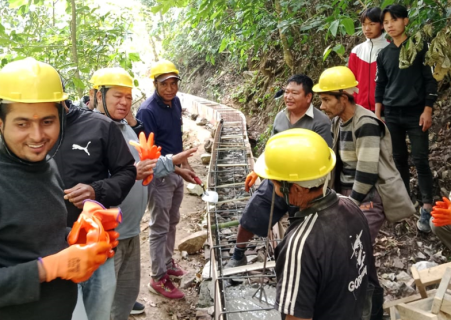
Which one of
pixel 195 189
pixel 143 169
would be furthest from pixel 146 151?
pixel 195 189

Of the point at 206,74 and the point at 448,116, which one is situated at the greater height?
the point at 206,74

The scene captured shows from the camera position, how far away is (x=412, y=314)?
2365mm

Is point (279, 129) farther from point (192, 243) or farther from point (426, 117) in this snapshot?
point (192, 243)

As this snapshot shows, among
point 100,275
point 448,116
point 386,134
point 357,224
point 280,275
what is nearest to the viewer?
point 280,275

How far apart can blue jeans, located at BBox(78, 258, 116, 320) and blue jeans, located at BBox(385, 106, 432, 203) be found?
313 cm

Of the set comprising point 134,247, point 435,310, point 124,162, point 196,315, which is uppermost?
point 124,162

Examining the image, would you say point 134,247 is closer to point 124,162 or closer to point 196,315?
point 124,162

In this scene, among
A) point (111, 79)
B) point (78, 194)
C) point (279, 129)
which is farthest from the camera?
point (279, 129)

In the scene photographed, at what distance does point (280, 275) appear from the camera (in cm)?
158

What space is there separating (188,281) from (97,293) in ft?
7.03

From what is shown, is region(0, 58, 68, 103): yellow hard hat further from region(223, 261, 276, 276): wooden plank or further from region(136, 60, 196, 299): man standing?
region(223, 261, 276, 276): wooden plank

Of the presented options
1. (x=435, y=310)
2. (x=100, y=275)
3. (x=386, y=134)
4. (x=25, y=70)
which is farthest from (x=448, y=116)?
(x=25, y=70)

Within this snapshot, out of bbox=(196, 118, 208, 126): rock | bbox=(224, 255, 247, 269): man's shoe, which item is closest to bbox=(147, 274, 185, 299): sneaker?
bbox=(224, 255, 247, 269): man's shoe

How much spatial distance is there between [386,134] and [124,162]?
1.93 metres
